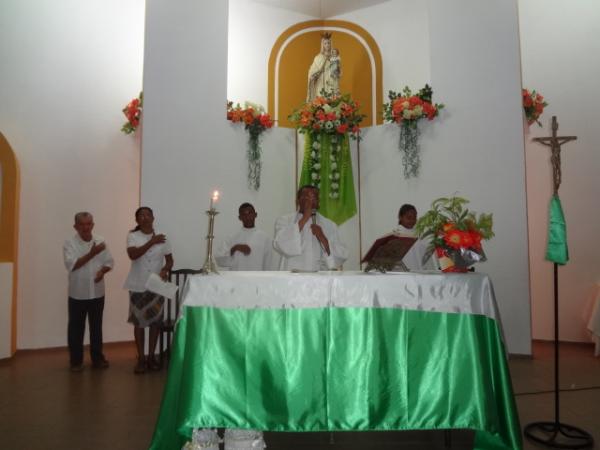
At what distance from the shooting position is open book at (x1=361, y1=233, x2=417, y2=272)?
125 inches

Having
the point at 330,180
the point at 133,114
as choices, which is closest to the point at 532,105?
the point at 330,180

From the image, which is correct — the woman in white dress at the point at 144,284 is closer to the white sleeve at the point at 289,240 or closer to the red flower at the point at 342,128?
the white sleeve at the point at 289,240

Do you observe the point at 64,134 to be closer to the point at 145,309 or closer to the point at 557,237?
the point at 145,309

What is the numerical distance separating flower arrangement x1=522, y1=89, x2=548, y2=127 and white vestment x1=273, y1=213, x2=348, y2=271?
3904mm

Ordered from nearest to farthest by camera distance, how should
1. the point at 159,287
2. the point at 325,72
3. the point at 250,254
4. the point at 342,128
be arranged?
the point at 159,287
the point at 250,254
the point at 342,128
the point at 325,72

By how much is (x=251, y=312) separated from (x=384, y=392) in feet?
2.89

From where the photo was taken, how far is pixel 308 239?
13.9ft

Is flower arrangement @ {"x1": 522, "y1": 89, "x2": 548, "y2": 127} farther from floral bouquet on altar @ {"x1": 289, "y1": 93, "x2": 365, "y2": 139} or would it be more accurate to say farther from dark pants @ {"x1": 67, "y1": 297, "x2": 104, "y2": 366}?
dark pants @ {"x1": 67, "y1": 297, "x2": 104, "y2": 366}

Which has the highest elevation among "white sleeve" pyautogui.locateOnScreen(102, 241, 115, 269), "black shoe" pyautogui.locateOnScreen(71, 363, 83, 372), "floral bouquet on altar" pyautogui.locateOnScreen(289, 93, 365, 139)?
"floral bouquet on altar" pyautogui.locateOnScreen(289, 93, 365, 139)

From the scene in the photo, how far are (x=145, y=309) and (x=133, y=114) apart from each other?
2840 mm

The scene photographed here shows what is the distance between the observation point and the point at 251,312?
288 cm

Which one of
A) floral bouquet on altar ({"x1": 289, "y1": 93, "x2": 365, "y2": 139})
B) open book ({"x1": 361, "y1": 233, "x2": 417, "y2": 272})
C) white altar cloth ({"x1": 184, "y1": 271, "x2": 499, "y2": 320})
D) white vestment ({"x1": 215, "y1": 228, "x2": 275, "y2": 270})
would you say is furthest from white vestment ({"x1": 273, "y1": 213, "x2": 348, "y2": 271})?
floral bouquet on altar ({"x1": 289, "y1": 93, "x2": 365, "y2": 139})

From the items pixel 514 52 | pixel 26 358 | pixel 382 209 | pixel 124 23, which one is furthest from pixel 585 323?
pixel 124 23

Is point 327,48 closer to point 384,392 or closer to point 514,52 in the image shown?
point 514,52
